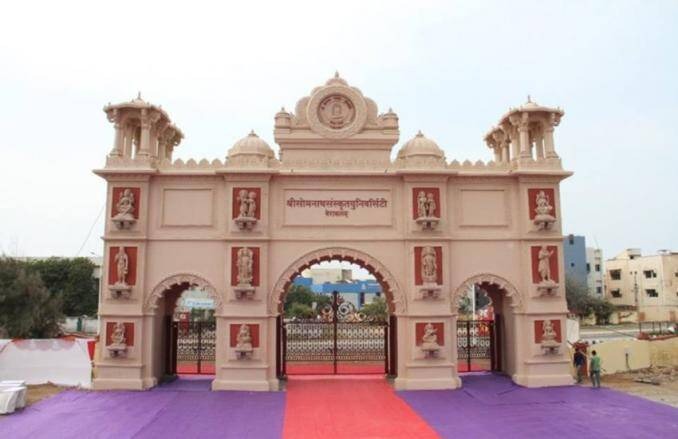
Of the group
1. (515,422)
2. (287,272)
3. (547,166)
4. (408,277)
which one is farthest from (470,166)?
(515,422)

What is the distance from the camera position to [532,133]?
1523cm

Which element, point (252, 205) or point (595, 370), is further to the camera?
point (252, 205)

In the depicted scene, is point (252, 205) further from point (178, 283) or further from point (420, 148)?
point (420, 148)

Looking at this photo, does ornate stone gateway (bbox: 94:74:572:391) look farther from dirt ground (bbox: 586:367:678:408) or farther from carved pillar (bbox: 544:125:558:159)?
dirt ground (bbox: 586:367:678:408)

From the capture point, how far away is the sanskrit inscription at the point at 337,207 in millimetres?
14039

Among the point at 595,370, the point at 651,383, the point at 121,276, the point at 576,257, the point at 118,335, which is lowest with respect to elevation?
the point at 651,383

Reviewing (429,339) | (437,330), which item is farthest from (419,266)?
(429,339)

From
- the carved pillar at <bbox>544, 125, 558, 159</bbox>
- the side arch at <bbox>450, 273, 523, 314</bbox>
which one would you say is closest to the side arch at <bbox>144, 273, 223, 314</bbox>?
the side arch at <bbox>450, 273, 523, 314</bbox>

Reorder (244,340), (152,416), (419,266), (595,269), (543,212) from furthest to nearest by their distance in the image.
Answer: (595,269) < (543,212) < (419,266) < (244,340) < (152,416)

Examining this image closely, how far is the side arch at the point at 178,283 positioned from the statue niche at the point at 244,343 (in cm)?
81

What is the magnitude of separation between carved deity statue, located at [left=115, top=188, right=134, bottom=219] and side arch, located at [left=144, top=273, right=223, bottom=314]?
188cm

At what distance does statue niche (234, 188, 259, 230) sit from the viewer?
13.5 metres

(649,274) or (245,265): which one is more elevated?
(649,274)

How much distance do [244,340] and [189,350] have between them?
597 cm
